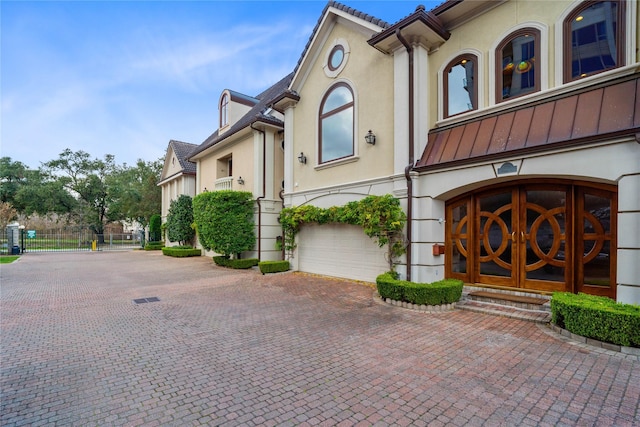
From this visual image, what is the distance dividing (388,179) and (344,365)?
5.40 m

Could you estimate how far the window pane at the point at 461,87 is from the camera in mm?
7297

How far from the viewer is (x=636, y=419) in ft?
8.73

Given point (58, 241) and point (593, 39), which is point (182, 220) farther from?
point (593, 39)

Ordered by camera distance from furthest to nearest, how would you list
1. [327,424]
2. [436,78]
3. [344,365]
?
[436,78] < [344,365] < [327,424]

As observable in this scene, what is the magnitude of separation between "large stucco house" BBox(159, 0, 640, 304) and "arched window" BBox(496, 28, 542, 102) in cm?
3

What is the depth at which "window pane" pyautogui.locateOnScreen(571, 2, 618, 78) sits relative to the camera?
218 inches

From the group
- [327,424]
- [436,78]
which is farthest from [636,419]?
[436,78]

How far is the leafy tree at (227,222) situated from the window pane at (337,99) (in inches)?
204

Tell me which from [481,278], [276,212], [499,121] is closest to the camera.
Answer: [499,121]

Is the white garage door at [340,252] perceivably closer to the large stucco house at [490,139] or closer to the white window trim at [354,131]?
the large stucco house at [490,139]

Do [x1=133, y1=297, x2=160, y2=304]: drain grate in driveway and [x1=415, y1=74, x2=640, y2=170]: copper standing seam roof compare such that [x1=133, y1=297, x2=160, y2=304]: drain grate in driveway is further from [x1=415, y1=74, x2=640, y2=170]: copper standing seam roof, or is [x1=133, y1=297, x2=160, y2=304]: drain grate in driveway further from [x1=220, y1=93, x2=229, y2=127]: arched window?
[x1=220, y1=93, x2=229, y2=127]: arched window

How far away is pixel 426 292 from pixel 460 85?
203 inches

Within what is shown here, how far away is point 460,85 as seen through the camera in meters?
7.51

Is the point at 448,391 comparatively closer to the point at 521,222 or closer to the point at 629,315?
the point at 629,315
